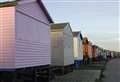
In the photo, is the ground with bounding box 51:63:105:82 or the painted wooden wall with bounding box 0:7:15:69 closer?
the painted wooden wall with bounding box 0:7:15:69

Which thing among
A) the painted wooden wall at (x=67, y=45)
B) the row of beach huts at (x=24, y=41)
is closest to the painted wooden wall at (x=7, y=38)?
the row of beach huts at (x=24, y=41)

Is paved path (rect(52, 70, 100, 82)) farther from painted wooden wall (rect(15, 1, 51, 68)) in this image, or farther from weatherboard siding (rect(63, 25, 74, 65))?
painted wooden wall (rect(15, 1, 51, 68))

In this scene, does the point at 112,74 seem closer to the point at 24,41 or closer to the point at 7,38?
the point at 24,41

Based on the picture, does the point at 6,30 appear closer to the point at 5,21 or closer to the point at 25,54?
the point at 5,21

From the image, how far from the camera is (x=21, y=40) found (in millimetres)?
14203

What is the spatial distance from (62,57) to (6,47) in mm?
11647

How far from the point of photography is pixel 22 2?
1451 centimetres

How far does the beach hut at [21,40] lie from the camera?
1346 cm

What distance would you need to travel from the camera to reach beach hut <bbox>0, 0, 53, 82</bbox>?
1346 cm

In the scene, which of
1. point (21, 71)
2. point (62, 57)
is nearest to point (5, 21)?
point (21, 71)

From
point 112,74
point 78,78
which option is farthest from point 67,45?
point 78,78

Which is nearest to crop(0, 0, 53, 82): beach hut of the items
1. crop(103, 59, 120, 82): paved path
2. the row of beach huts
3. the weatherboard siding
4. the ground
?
the row of beach huts

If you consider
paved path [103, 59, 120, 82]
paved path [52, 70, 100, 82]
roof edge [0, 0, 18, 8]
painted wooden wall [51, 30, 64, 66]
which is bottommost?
paved path [103, 59, 120, 82]

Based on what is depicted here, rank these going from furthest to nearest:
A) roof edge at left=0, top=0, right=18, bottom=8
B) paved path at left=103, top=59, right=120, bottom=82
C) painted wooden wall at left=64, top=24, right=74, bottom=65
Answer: painted wooden wall at left=64, top=24, right=74, bottom=65 → paved path at left=103, top=59, right=120, bottom=82 → roof edge at left=0, top=0, right=18, bottom=8
